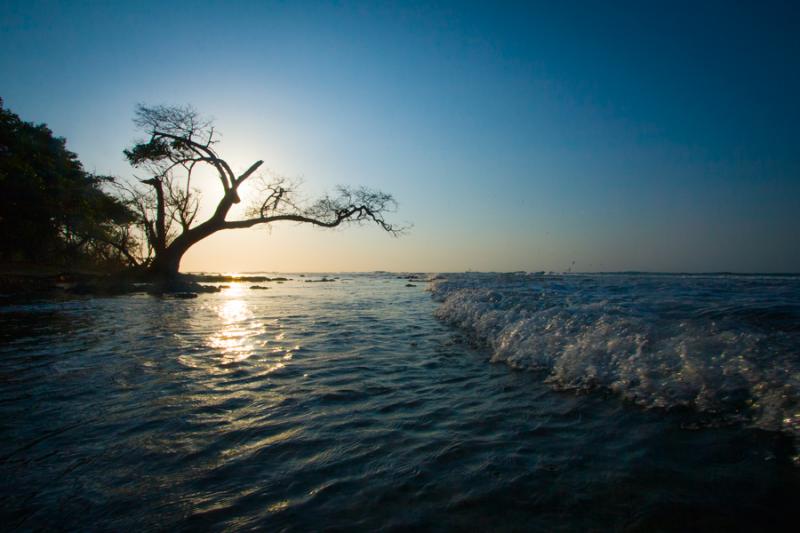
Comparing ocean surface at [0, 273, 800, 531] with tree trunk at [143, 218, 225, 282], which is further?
tree trunk at [143, 218, 225, 282]

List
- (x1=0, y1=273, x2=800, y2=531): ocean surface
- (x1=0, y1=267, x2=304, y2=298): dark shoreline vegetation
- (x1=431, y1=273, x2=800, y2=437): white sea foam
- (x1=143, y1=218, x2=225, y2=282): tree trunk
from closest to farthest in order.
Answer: (x1=0, y1=273, x2=800, y2=531): ocean surface < (x1=431, y1=273, x2=800, y2=437): white sea foam < (x1=0, y1=267, x2=304, y2=298): dark shoreline vegetation < (x1=143, y1=218, x2=225, y2=282): tree trunk

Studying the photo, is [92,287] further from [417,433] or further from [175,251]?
[417,433]

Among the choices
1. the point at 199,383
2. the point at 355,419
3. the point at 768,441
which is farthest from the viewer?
the point at 199,383

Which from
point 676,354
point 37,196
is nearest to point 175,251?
point 37,196

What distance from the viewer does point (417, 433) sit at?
266 cm

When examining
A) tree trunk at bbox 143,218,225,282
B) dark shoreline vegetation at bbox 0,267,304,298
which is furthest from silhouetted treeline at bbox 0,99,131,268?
tree trunk at bbox 143,218,225,282

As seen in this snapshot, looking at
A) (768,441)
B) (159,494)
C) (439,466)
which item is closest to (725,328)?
(768,441)

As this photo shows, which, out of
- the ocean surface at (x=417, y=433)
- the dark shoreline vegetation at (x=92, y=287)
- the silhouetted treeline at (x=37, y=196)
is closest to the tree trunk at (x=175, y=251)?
the dark shoreline vegetation at (x=92, y=287)

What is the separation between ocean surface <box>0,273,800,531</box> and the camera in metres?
1.73

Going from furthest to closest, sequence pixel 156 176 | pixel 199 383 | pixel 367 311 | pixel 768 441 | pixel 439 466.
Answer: pixel 156 176, pixel 367 311, pixel 199 383, pixel 768 441, pixel 439 466

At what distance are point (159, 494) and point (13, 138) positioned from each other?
2284 centimetres

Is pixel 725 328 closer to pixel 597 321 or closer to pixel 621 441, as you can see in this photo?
pixel 597 321

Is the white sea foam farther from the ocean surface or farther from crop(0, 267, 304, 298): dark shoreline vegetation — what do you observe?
crop(0, 267, 304, 298): dark shoreline vegetation

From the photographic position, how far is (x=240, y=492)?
1894 millimetres
